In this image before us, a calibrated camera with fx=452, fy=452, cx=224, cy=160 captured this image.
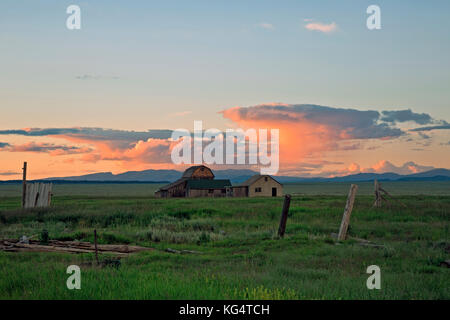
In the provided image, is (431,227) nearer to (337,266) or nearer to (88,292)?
(337,266)

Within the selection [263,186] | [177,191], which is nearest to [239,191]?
[263,186]

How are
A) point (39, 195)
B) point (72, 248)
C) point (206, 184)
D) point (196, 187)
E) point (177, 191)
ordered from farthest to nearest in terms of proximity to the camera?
point (177, 191) < point (206, 184) < point (196, 187) < point (39, 195) < point (72, 248)

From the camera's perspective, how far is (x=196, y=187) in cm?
8425

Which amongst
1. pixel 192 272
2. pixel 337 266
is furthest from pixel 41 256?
pixel 337 266

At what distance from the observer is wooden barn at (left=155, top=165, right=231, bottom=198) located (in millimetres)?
84375

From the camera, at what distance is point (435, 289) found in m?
11.4

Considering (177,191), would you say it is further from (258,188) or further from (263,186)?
(263,186)

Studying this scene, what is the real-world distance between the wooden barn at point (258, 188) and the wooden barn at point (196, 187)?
2.92 meters

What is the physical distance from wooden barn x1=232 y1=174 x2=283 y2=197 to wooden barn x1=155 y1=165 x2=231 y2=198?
292 cm

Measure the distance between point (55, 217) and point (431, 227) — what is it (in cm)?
2574

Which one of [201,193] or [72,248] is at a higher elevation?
[72,248]

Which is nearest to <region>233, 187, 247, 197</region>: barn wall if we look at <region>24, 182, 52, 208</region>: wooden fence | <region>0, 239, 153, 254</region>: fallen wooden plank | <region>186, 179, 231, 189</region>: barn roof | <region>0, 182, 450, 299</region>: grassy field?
<region>186, 179, 231, 189</region>: barn roof

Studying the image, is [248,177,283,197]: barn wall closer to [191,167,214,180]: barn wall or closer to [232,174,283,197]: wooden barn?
[232,174,283,197]: wooden barn

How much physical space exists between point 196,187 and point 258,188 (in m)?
11.5
